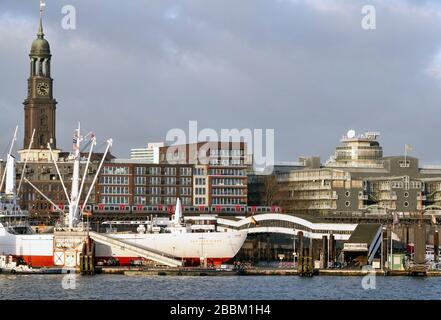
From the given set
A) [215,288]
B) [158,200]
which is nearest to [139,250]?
[215,288]

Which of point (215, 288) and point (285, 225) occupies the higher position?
point (285, 225)

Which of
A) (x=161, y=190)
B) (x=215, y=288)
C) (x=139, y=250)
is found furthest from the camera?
(x=161, y=190)

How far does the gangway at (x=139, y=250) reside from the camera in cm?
13198

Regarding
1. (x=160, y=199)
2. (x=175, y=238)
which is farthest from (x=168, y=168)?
(x=175, y=238)

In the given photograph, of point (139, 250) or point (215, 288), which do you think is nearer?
point (215, 288)

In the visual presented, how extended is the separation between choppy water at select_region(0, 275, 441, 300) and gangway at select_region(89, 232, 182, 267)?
15626 mm

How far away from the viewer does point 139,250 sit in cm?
13462

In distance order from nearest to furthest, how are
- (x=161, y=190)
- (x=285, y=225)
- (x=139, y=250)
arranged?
(x=139, y=250) → (x=285, y=225) → (x=161, y=190)

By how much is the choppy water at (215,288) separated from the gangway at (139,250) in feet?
51.3

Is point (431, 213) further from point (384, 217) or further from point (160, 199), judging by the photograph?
point (160, 199)

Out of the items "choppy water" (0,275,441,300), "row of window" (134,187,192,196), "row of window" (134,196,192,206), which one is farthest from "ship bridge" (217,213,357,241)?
"choppy water" (0,275,441,300)

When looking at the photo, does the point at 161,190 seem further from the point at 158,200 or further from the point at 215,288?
the point at 215,288

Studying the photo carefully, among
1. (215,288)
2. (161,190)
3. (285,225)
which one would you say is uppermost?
(161,190)

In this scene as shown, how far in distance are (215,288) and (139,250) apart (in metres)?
36.4
